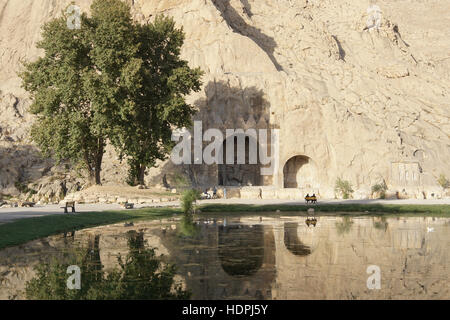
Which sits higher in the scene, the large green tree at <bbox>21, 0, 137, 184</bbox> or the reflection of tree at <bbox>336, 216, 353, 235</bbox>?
the large green tree at <bbox>21, 0, 137, 184</bbox>

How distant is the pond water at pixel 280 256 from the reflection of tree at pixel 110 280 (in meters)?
0.37

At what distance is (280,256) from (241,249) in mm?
1820

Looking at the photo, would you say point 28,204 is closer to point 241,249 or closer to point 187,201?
point 187,201

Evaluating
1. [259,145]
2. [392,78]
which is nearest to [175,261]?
[259,145]

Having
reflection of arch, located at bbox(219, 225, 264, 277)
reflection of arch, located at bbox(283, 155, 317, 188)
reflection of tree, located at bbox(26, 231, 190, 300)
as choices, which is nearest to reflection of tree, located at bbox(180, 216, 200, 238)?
reflection of arch, located at bbox(219, 225, 264, 277)

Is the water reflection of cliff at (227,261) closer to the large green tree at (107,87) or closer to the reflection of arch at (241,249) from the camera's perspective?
the reflection of arch at (241,249)

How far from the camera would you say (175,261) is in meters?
15.7

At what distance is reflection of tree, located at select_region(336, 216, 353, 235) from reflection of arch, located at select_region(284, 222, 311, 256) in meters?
2.00

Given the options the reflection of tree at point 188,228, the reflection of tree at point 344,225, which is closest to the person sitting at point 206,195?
the reflection of tree at point 188,228

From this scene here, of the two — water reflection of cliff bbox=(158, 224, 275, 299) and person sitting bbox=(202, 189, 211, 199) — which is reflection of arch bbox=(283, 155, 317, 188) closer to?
person sitting bbox=(202, 189, 211, 199)

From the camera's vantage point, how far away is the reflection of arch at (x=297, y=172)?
5525 cm

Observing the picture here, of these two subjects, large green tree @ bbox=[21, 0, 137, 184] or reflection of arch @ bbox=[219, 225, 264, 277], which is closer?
reflection of arch @ bbox=[219, 225, 264, 277]

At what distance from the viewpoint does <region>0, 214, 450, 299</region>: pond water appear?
12.2 metres
